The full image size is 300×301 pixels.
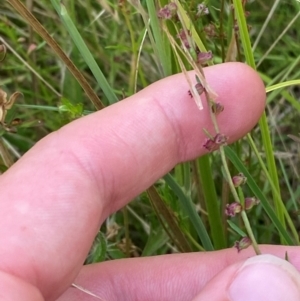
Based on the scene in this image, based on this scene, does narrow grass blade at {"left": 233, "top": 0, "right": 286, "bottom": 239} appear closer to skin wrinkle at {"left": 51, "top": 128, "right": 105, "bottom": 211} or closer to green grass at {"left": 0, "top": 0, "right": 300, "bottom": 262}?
green grass at {"left": 0, "top": 0, "right": 300, "bottom": 262}

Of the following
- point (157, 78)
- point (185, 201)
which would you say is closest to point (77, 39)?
point (185, 201)

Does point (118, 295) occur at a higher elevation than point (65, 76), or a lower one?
lower

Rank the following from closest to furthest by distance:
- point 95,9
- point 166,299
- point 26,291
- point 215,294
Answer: point 26,291, point 215,294, point 166,299, point 95,9

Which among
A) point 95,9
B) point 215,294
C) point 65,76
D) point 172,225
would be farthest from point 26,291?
point 95,9

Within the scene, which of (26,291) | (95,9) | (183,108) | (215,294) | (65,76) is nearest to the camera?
(26,291)

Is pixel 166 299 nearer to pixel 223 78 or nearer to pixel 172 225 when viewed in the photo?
pixel 172 225

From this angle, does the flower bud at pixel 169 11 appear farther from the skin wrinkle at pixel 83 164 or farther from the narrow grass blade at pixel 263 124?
the skin wrinkle at pixel 83 164

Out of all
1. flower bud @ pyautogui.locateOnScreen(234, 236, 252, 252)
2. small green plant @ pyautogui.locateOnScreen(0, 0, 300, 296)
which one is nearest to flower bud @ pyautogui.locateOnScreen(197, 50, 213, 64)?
small green plant @ pyautogui.locateOnScreen(0, 0, 300, 296)
